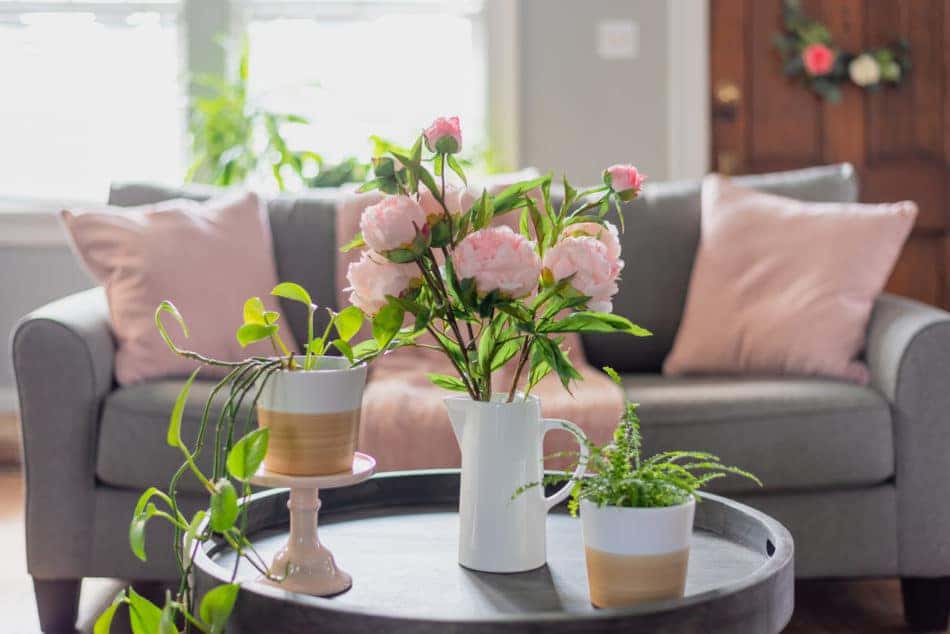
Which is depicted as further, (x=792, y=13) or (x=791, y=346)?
(x=792, y=13)

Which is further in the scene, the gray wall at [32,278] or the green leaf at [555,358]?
the gray wall at [32,278]

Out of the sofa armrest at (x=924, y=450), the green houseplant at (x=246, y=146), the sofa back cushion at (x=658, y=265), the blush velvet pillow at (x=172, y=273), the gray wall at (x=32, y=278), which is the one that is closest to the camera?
the sofa armrest at (x=924, y=450)

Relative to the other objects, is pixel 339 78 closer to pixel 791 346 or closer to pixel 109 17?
pixel 109 17

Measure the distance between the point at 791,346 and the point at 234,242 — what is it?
1275 mm

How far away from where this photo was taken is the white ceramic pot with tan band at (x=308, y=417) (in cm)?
124

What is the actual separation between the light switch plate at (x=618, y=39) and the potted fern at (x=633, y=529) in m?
3.22

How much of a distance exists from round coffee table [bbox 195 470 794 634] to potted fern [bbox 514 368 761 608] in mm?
55

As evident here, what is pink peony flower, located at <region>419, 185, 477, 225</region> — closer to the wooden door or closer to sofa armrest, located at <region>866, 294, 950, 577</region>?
sofa armrest, located at <region>866, 294, 950, 577</region>

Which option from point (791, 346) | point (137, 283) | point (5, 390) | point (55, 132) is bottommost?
point (5, 390)

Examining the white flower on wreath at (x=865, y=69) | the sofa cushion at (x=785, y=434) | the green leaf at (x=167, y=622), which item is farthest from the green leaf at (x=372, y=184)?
the white flower on wreath at (x=865, y=69)

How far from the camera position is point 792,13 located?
14.4ft

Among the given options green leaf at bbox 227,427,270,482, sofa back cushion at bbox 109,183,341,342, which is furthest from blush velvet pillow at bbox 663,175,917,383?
green leaf at bbox 227,427,270,482

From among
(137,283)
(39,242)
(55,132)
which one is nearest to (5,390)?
(39,242)

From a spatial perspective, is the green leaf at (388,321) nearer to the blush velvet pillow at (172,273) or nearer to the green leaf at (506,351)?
the green leaf at (506,351)
